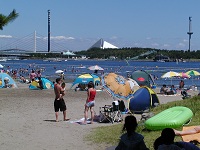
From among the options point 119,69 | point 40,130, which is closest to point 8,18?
point 40,130

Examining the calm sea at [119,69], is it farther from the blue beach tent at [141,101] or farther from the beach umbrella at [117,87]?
the beach umbrella at [117,87]

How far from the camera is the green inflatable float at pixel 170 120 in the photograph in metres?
8.18

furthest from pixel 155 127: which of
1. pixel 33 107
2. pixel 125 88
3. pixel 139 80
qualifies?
pixel 139 80

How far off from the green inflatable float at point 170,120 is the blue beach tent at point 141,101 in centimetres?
449

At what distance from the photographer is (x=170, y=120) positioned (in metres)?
8.25

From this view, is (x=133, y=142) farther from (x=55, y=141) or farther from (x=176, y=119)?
(x=55, y=141)

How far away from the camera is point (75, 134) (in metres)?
9.84

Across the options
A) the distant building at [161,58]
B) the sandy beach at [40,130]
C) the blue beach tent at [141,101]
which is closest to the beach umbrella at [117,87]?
the blue beach tent at [141,101]

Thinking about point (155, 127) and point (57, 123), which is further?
point (57, 123)

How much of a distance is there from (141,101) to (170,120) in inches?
214

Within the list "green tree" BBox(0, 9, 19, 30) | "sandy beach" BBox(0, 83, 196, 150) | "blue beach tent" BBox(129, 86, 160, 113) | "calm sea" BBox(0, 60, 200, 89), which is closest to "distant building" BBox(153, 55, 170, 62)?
"calm sea" BBox(0, 60, 200, 89)

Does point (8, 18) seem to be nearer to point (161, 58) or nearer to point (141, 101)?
point (141, 101)

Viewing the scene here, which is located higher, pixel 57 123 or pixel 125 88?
pixel 125 88

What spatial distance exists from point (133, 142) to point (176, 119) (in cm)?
358
